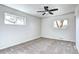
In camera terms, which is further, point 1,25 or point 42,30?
point 42,30

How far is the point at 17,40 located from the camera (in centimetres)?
231

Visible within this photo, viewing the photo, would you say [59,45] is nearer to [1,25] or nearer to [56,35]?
[56,35]

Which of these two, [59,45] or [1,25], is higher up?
[1,25]

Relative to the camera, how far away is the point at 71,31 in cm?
229

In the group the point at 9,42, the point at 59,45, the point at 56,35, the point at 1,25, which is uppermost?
the point at 1,25

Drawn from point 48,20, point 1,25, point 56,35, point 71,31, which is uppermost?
point 48,20

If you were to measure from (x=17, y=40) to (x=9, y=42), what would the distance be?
0.26 metres

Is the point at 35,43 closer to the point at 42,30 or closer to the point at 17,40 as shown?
the point at 42,30
